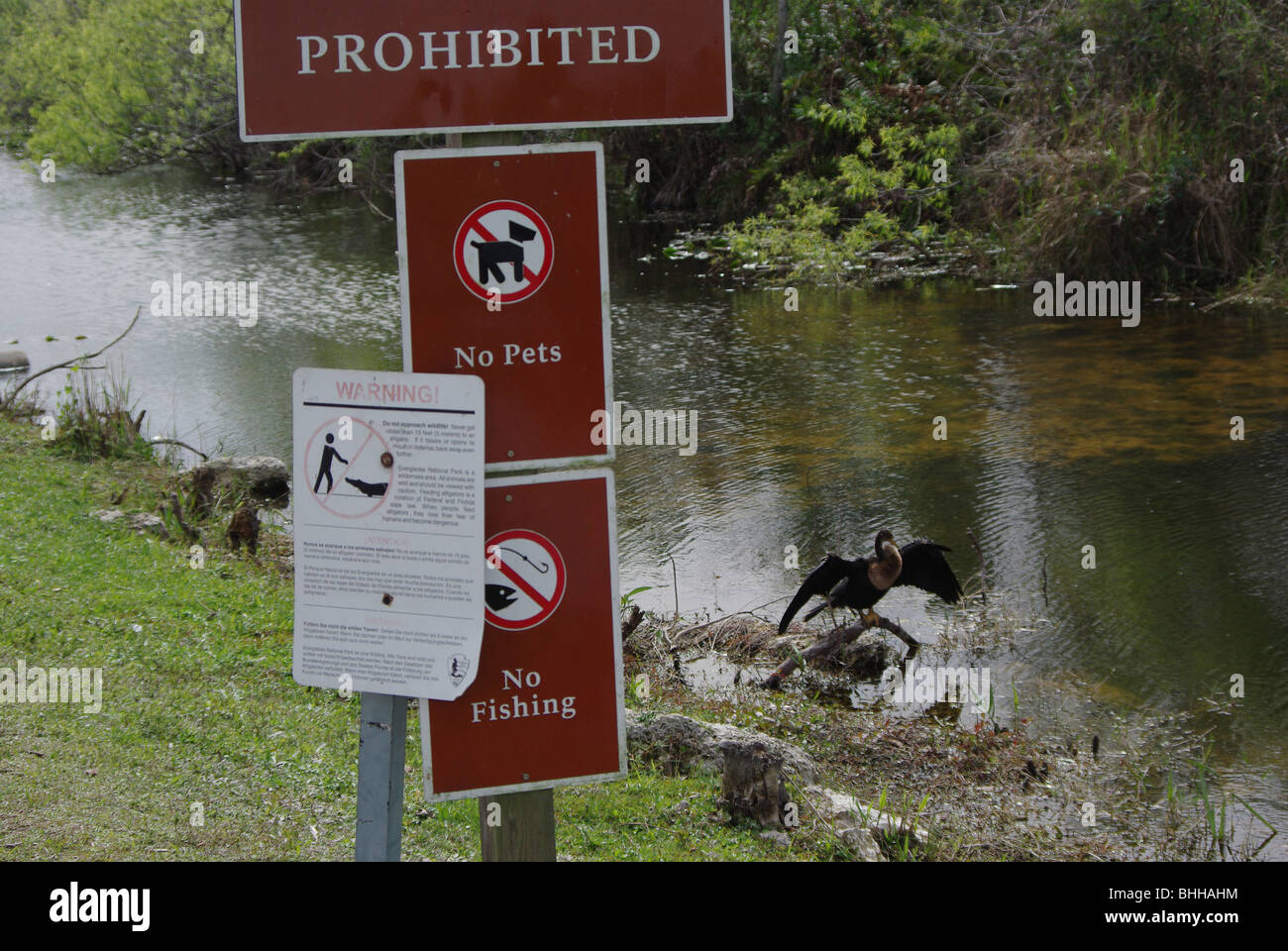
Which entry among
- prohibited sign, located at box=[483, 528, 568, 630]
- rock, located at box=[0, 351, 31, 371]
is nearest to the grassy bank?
prohibited sign, located at box=[483, 528, 568, 630]

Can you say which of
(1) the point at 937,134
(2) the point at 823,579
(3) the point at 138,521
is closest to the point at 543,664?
(2) the point at 823,579

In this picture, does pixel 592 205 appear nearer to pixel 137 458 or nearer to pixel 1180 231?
pixel 137 458

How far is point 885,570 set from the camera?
304 inches

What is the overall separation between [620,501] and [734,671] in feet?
12.0

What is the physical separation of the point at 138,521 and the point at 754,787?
18.6 feet

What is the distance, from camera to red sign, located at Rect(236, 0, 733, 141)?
246 centimetres

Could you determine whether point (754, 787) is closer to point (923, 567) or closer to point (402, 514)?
point (402, 514)

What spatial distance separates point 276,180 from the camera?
30.9m

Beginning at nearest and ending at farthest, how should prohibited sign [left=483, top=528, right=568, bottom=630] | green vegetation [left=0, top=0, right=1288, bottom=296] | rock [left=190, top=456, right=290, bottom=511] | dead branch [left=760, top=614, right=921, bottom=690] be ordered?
prohibited sign [left=483, top=528, right=568, bottom=630] < dead branch [left=760, top=614, right=921, bottom=690] < rock [left=190, top=456, right=290, bottom=511] < green vegetation [left=0, top=0, right=1288, bottom=296]

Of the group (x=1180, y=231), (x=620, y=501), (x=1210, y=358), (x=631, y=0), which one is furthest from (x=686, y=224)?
(x=631, y=0)

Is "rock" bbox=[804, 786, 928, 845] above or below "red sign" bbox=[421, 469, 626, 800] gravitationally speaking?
below

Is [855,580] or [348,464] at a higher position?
[348,464]

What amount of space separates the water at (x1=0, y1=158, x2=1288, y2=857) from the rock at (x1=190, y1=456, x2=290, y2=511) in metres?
1.62

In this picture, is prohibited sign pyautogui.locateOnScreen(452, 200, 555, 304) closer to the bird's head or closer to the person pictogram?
the person pictogram
